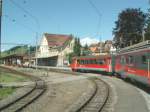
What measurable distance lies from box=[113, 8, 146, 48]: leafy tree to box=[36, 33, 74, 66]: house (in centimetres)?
2786

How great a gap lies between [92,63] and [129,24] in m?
20.4

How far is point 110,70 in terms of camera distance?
43.1 m

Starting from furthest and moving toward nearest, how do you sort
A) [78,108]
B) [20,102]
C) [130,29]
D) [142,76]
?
[130,29] → [142,76] → [20,102] → [78,108]

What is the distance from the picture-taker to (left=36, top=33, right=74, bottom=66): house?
9800 cm

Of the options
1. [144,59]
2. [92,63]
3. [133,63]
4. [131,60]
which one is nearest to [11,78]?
[92,63]

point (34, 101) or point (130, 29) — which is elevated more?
point (130, 29)

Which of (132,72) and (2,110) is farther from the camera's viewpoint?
(132,72)

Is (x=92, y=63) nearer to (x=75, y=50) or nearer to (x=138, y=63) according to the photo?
(x=138, y=63)

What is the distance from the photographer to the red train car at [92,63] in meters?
44.6

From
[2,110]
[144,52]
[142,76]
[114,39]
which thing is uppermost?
[114,39]

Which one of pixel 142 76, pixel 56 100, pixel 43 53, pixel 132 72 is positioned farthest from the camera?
pixel 43 53

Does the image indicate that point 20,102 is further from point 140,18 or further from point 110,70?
point 140,18

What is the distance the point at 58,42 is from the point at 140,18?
48.2 meters

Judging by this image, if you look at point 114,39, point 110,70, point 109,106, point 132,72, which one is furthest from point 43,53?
point 109,106
